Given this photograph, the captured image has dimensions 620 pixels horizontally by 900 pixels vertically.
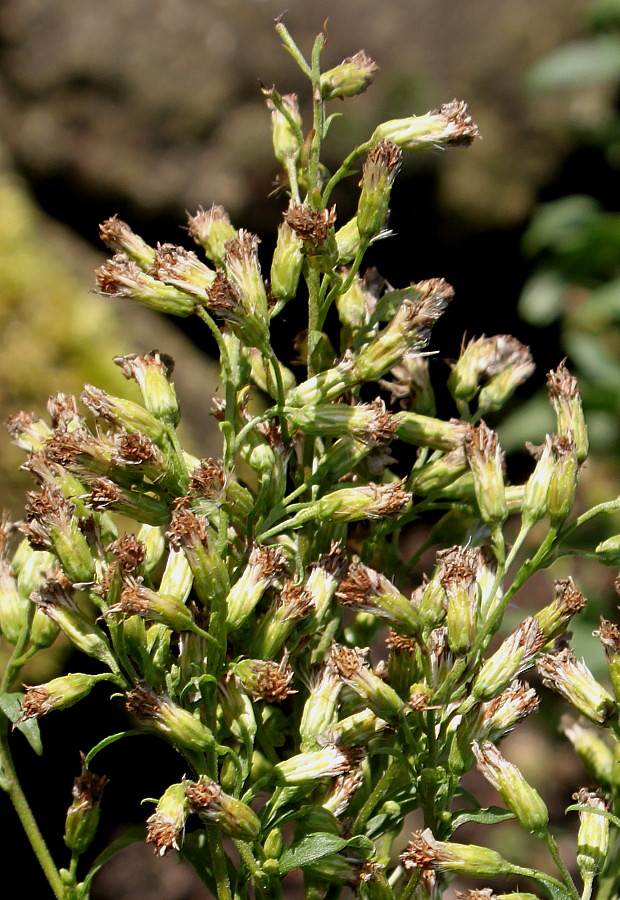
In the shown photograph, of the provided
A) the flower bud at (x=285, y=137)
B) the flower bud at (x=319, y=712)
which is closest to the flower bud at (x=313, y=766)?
the flower bud at (x=319, y=712)

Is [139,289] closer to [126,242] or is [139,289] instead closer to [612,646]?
[126,242]

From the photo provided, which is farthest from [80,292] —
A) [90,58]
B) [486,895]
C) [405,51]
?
[486,895]

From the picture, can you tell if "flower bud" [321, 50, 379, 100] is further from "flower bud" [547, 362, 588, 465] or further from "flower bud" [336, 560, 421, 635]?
"flower bud" [336, 560, 421, 635]

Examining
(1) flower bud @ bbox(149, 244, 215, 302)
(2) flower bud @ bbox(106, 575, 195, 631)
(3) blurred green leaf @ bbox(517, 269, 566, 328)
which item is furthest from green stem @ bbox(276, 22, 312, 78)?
(3) blurred green leaf @ bbox(517, 269, 566, 328)

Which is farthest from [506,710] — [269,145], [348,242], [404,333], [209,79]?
[209,79]

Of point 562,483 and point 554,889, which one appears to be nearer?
point 554,889

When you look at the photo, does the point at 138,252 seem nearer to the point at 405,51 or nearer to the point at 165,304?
the point at 165,304

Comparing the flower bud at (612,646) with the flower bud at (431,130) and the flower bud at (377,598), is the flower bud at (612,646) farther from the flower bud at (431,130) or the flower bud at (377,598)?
the flower bud at (431,130)
